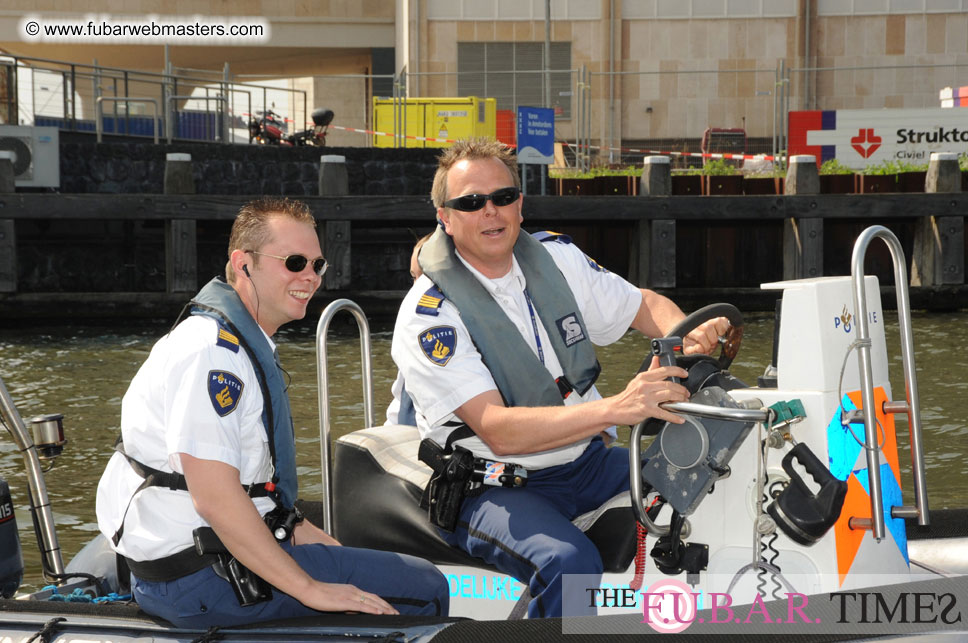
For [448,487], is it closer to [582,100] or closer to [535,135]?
[535,135]

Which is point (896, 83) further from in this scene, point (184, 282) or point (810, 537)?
point (810, 537)

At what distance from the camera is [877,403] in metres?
2.90

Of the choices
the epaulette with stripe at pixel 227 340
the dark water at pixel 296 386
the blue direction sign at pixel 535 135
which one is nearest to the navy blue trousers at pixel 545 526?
the epaulette with stripe at pixel 227 340

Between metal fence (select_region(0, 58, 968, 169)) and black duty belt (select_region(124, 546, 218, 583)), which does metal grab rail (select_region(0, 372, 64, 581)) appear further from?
metal fence (select_region(0, 58, 968, 169))

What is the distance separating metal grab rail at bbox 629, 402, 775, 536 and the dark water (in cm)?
393

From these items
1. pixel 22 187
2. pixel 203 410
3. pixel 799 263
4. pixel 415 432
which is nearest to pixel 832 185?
pixel 799 263

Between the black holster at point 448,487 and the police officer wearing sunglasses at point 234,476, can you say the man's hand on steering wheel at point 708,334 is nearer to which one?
the black holster at point 448,487

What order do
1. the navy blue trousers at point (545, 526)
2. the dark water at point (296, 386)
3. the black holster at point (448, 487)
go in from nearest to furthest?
1. the navy blue trousers at point (545, 526)
2. the black holster at point (448, 487)
3. the dark water at point (296, 386)

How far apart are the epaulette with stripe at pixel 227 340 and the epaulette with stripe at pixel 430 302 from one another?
69 centimetres

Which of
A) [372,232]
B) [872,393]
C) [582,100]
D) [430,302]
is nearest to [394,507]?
[430,302]

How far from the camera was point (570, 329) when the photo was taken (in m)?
3.44

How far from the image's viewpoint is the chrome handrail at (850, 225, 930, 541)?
2678 millimetres

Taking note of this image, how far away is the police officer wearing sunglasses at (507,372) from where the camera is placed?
10.1ft

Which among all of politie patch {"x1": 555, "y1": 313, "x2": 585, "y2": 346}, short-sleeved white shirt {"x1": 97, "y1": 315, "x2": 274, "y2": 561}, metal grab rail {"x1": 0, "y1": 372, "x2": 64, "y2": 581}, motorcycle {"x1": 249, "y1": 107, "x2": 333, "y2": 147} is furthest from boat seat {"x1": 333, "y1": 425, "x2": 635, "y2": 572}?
motorcycle {"x1": 249, "y1": 107, "x2": 333, "y2": 147}
